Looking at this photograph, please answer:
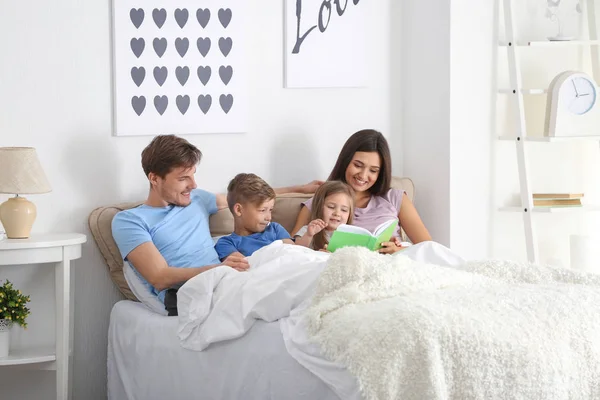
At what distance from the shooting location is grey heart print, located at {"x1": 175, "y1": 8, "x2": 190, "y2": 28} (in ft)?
12.1

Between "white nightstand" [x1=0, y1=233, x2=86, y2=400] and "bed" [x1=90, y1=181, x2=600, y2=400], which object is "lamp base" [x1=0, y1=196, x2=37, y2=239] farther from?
"bed" [x1=90, y1=181, x2=600, y2=400]

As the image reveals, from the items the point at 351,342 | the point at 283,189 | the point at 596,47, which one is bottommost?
the point at 351,342

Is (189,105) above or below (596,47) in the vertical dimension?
below

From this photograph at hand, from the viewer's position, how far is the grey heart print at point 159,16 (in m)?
3.63

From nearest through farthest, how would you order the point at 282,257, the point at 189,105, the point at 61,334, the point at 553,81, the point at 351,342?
the point at 351,342 → the point at 282,257 → the point at 61,334 → the point at 189,105 → the point at 553,81

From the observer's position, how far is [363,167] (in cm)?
383

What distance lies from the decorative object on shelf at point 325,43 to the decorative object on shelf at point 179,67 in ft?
0.70

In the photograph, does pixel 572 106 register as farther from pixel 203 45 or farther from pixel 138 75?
pixel 138 75

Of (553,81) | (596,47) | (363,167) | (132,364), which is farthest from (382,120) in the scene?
(132,364)

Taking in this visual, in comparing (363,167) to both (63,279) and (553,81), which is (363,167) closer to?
(553,81)

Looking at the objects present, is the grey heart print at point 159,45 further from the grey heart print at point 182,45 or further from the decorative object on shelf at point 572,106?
the decorative object on shelf at point 572,106

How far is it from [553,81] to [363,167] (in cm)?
96

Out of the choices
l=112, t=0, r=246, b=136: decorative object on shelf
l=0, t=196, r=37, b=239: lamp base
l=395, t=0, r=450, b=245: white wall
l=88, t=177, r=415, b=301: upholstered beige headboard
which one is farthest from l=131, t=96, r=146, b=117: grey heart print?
l=395, t=0, r=450, b=245: white wall

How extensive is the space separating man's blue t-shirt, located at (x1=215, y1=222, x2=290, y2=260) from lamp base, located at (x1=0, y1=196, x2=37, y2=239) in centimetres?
68
